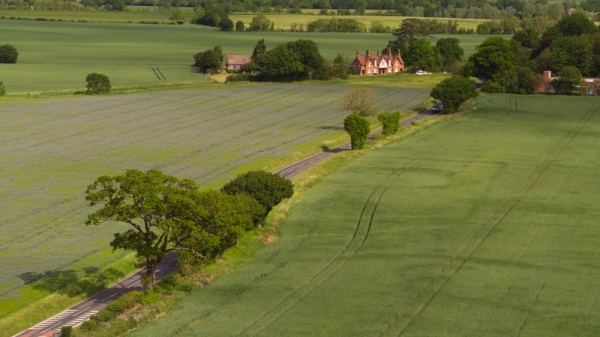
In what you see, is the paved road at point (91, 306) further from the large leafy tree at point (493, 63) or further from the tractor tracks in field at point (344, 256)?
the large leafy tree at point (493, 63)

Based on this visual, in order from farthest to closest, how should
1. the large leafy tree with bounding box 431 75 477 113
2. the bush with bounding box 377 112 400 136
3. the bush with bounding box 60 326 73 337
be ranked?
1. the large leafy tree with bounding box 431 75 477 113
2. the bush with bounding box 377 112 400 136
3. the bush with bounding box 60 326 73 337

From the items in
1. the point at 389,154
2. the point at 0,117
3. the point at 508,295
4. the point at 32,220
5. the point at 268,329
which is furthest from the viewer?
the point at 0,117

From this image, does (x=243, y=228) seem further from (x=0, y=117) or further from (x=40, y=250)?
(x=0, y=117)

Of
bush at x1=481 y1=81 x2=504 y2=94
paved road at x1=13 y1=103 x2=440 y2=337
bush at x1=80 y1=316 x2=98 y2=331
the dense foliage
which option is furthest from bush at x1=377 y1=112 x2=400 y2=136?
the dense foliage

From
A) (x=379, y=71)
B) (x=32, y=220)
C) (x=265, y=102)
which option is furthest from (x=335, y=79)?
(x=32, y=220)

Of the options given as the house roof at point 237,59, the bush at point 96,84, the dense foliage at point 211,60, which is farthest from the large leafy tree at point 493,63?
the bush at point 96,84

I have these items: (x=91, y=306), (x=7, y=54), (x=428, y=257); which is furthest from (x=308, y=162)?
(x=7, y=54)

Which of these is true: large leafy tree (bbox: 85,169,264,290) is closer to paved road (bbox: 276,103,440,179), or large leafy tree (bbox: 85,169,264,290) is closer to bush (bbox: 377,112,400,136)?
paved road (bbox: 276,103,440,179)

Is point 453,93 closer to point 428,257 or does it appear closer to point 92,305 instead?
point 428,257
